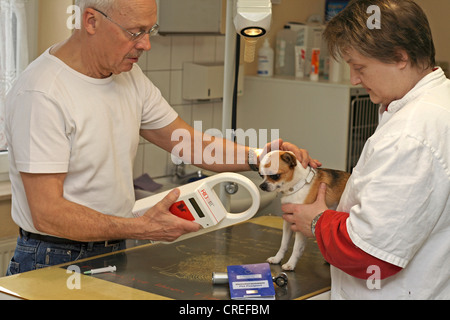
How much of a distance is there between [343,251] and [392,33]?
0.47m

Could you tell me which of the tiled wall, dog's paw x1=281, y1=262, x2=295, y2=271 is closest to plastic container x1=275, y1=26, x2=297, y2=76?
the tiled wall

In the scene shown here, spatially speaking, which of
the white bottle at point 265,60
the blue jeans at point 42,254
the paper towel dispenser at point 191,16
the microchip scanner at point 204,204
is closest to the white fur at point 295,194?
the microchip scanner at point 204,204

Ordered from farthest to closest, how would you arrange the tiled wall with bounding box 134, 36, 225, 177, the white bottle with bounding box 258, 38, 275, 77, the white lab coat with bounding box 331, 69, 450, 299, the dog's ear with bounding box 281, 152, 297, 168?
the white bottle with bounding box 258, 38, 275, 77 → the tiled wall with bounding box 134, 36, 225, 177 → the dog's ear with bounding box 281, 152, 297, 168 → the white lab coat with bounding box 331, 69, 450, 299

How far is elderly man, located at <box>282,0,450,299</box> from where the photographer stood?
1267mm

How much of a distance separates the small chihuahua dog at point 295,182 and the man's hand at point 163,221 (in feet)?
0.87

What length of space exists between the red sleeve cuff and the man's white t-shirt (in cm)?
59

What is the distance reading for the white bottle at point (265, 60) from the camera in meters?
3.35

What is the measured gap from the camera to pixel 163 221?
62.3 inches

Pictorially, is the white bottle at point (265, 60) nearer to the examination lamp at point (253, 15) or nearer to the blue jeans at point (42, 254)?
the examination lamp at point (253, 15)

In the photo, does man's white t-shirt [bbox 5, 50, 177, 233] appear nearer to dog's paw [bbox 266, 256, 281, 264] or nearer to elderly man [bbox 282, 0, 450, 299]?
dog's paw [bbox 266, 256, 281, 264]
